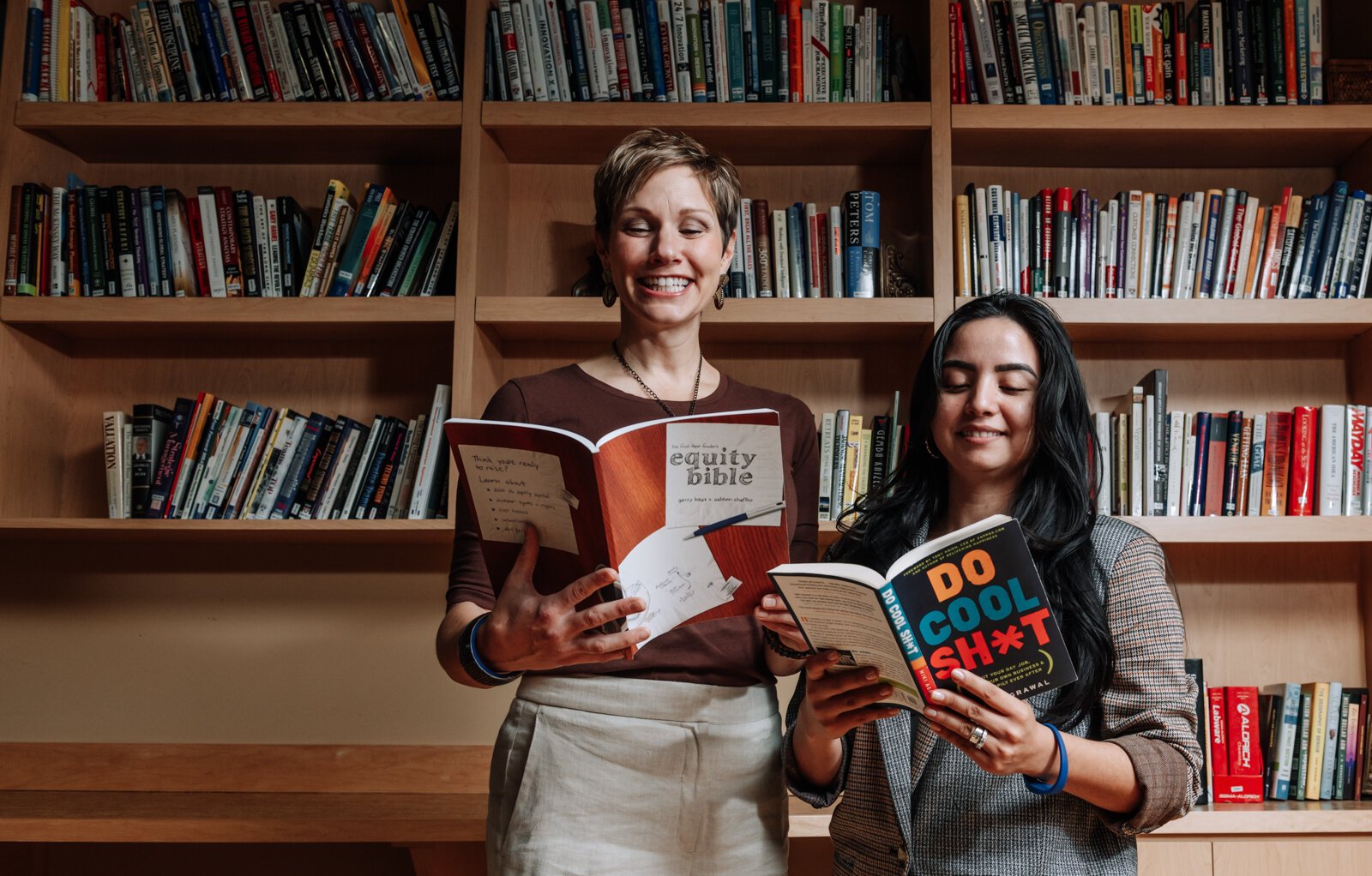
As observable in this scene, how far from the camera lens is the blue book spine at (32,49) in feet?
7.38

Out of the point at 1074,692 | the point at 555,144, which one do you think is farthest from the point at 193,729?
the point at 1074,692

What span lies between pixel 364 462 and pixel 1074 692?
1558mm

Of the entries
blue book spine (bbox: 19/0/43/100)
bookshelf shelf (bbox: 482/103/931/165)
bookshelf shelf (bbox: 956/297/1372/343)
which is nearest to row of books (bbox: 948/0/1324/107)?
bookshelf shelf (bbox: 482/103/931/165)

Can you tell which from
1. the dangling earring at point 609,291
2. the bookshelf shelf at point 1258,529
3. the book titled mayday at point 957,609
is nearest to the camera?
the book titled mayday at point 957,609

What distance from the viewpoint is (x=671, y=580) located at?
1034mm

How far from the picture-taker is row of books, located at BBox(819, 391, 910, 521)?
219cm

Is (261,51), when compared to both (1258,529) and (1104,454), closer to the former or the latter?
(1104,454)

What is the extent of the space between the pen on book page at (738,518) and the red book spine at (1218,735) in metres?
1.53

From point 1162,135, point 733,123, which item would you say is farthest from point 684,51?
point 1162,135

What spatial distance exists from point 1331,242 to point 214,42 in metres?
2.36

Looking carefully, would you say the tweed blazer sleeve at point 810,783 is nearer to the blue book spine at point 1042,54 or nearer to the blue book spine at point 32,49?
the blue book spine at point 1042,54

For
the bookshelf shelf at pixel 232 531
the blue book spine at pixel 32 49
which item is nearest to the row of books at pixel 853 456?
the bookshelf shelf at pixel 232 531

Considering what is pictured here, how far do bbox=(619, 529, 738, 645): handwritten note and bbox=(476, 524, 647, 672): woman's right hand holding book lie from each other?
26mm

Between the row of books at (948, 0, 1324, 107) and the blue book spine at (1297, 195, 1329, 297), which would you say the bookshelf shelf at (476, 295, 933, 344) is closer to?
the row of books at (948, 0, 1324, 107)
